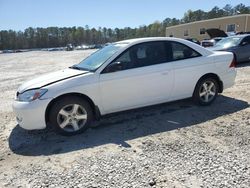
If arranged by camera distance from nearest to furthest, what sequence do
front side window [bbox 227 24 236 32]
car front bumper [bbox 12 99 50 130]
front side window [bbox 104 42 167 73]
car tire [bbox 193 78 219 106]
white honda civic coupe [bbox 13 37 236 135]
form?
car front bumper [bbox 12 99 50 130]
white honda civic coupe [bbox 13 37 236 135]
front side window [bbox 104 42 167 73]
car tire [bbox 193 78 219 106]
front side window [bbox 227 24 236 32]

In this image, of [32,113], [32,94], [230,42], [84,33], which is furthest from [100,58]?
[84,33]

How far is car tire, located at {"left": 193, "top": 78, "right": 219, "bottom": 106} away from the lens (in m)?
5.92

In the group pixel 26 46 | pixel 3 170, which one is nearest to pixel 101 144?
pixel 3 170

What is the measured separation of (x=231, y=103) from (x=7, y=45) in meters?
133

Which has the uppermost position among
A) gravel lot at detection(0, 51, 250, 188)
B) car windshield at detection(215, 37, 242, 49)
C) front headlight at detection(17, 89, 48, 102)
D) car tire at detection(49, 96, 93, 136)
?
car windshield at detection(215, 37, 242, 49)

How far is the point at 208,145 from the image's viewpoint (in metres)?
4.12

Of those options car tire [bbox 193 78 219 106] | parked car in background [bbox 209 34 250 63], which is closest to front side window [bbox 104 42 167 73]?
car tire [bbox 193 78 219 106]

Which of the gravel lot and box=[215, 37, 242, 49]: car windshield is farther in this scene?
box=[215, 37, 242, 49]: car windshield

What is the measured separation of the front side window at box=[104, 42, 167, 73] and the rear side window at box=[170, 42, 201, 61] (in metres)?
0.26

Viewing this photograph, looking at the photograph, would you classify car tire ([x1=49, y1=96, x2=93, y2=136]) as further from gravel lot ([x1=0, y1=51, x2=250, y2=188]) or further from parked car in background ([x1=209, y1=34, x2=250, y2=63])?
parked car in background ([x1=209, y1=34, x2=250, y2=63])

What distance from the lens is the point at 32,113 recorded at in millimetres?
4445

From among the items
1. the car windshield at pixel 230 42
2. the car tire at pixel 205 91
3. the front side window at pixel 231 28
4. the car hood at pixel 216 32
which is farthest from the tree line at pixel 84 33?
the car tire at pixel 205 91

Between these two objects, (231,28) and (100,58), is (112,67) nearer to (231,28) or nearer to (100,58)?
(100,58)

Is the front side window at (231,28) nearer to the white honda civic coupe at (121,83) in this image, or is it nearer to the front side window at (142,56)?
the white honda civic coupe at (121,83)
